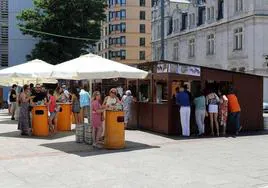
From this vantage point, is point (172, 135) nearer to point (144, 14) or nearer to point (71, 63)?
point (71, 63)

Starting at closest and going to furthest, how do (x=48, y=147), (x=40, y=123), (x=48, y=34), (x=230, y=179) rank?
(x=230, y=179) < (x=48, y=147) < (x=40, y=123) < (x=48, y=34)

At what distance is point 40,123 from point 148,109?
4.11 metres

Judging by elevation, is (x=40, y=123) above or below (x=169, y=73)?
below

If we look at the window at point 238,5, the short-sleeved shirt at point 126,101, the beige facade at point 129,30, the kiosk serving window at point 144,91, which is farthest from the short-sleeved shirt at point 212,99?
the beige facade at point 129,30

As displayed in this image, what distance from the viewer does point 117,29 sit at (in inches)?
4146

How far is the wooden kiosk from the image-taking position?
17.6 meters

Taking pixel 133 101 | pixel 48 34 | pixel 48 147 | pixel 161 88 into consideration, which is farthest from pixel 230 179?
pixel 48 34

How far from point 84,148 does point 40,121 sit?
3.72m

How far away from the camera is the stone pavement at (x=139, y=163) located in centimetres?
959

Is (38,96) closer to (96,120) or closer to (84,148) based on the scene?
(96,120)

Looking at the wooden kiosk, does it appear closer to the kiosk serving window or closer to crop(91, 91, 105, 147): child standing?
the kiosk serving window

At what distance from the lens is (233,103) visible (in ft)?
59.3

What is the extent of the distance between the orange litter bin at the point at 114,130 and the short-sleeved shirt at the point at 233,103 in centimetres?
538

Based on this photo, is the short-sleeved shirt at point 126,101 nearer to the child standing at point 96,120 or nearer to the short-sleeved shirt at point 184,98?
the short-sleeved shirt at point 184,98
